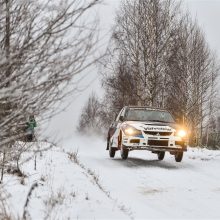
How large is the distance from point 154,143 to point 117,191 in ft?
15.2

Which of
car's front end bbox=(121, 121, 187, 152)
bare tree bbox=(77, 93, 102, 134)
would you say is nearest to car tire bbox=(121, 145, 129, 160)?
car's front end bbox=(121, 121, 187, 152)

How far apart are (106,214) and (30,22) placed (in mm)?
3107

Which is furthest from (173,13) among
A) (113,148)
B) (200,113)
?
(113,148)

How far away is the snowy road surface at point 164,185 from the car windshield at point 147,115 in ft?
3.94

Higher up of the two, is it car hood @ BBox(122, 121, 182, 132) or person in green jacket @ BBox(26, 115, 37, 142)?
car hood @ BBox(122, 121, 182, 132)

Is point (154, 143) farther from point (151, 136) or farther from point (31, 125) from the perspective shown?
point (31, 125)

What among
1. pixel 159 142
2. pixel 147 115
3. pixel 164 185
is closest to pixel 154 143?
pixel 159 142

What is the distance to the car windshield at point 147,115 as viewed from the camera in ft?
50.8

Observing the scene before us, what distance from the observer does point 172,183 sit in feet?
35.7

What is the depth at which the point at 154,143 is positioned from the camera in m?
14.2

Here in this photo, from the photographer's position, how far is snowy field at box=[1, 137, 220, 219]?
6820 millimetres

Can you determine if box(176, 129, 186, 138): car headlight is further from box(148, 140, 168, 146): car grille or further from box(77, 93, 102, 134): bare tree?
box(77, 93, 102, 134): bare tree

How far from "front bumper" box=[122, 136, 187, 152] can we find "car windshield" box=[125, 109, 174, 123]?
1.21 m

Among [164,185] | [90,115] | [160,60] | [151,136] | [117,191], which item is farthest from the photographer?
[90,115]
